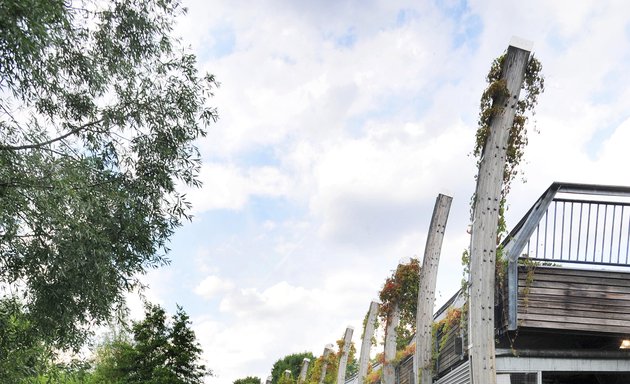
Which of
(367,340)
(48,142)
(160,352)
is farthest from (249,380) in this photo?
(48,142)

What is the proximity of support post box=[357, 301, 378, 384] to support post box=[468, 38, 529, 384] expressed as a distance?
34.8ft

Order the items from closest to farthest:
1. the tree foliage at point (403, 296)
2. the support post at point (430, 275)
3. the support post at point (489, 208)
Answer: the support post at point (489, 208)
the support post at point (430, 275)
the tree foliage at point (403, 296)

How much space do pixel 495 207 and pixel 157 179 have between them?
6735 millimetres

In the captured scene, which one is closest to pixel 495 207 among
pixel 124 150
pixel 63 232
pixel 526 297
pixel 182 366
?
pixel 526 297

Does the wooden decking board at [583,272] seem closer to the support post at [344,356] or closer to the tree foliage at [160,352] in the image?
the support post at [344,356]

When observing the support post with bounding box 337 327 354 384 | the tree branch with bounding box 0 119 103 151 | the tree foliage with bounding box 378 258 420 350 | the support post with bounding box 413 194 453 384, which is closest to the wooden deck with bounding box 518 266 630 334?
the support post with bounding box 413 194 453 384

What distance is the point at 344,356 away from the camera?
25469 millimetres

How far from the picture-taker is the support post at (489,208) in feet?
28.4

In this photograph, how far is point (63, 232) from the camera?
11172 millimetres

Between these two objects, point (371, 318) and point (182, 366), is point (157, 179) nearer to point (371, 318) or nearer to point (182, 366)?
point (371, 318)

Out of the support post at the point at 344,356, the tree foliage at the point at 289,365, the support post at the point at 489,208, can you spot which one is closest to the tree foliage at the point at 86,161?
the support post at the point at 489,208

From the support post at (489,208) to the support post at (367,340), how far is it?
10.6m

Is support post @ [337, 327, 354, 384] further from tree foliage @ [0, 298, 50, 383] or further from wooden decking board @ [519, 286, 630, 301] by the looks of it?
wooden decking board @ [519, 286, 630, 301]

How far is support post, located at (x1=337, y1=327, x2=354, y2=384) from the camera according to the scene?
2536 centimetres
